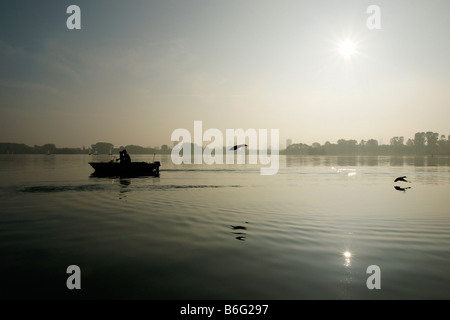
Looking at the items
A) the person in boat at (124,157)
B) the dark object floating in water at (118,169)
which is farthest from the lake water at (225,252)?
the person in boat at (124,157)

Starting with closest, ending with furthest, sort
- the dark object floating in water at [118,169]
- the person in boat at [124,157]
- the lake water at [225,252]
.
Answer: the lake water at [225,252]
the dark object floating in water at [118,169]
the person in boat at [124,157]

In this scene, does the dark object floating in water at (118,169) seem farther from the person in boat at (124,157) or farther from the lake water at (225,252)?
the lake water at (225,252)

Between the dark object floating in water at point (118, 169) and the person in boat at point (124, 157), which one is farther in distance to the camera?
the person in boat at point (124, 157)

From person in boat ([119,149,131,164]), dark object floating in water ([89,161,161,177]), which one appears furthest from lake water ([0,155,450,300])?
person in boat ([119,149,131,164])

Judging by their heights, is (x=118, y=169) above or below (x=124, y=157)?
below

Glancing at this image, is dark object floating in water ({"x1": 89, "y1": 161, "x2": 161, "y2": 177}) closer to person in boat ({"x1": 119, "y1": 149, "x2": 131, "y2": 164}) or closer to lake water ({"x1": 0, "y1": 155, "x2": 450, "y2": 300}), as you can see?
person in boat ({"x1": 119, "y1": 149, "x2": 131, "y2": 164})

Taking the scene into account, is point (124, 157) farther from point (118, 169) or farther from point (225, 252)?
point (225, 252)

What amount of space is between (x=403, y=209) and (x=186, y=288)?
56.3 ft

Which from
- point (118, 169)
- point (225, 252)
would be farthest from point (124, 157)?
point (225, 252)

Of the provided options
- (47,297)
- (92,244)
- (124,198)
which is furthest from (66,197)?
(47,297)

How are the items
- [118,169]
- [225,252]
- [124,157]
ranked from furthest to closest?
1. [124,157]
2. [118,169]
3. [225,252]

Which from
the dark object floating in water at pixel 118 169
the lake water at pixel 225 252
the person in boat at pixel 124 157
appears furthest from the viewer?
the person in boat at pixel 124 157

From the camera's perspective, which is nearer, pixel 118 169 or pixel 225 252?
pixel 225 252

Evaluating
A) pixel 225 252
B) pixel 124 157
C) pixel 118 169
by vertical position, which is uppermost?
pixel 124 157
